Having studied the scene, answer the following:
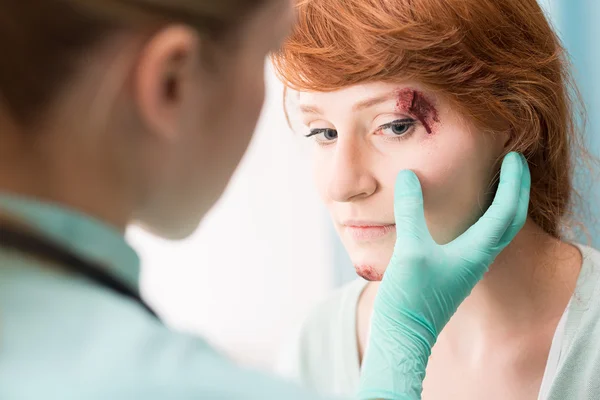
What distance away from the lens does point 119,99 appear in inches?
18.8

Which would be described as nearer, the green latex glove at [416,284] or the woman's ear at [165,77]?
the woman's ear at [165,77]

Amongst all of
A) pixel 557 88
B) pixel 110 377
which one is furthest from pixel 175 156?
pixel 557 88

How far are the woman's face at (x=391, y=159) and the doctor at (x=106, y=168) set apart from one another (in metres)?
0.52

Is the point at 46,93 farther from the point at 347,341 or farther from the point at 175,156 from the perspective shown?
the point at 347,341

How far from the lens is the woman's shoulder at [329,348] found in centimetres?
129

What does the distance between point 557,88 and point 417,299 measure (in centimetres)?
42

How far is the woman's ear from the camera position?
475 millimetres

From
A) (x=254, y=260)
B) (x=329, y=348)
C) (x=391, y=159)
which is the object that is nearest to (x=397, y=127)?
(x=391, y=159)

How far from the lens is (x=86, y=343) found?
1.51 feet

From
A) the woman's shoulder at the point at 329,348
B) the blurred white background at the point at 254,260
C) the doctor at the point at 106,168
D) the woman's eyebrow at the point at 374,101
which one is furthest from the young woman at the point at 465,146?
the blurred white background at the point at 254,260

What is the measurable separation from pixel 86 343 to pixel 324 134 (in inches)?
27.9

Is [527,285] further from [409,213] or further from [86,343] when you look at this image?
[86,343]

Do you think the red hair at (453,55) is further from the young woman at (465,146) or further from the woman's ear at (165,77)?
the woman's ear at (165,77)

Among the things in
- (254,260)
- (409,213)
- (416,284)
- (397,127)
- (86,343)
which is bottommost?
(86,343)
